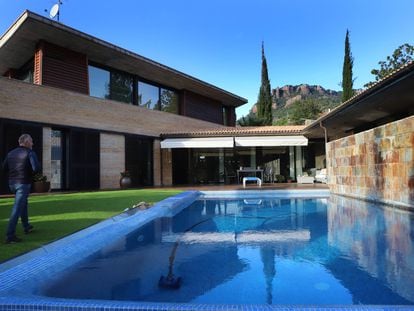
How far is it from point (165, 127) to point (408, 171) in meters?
17.2

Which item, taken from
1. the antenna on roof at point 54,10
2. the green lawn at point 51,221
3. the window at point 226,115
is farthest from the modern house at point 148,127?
the green lawn at point 51,221

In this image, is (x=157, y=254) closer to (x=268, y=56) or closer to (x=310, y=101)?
(x=268, y=56)

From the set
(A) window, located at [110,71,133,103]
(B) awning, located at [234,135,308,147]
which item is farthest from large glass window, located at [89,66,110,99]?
(B) awning, located at [234,135,308,147]

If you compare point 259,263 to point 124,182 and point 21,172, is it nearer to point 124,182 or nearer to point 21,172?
point 21,172

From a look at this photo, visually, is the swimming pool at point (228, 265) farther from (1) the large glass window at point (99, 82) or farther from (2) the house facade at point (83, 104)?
(1) the large glass window at point (99, 82)

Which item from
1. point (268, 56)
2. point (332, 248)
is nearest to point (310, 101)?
→ point (268, 56)

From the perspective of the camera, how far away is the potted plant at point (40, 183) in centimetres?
1603

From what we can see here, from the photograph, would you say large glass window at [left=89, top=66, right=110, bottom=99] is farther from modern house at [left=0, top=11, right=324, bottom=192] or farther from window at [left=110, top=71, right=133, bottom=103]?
window at [left=110, top=71, right=133, bottom=103]

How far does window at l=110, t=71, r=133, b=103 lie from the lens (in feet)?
70.7

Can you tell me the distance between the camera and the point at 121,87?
869 inches

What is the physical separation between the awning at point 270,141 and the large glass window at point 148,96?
21.2 feet

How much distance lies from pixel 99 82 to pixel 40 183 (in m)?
7.43

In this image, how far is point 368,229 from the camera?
8.47 meters

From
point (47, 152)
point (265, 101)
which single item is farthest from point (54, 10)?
point (265, 101)
